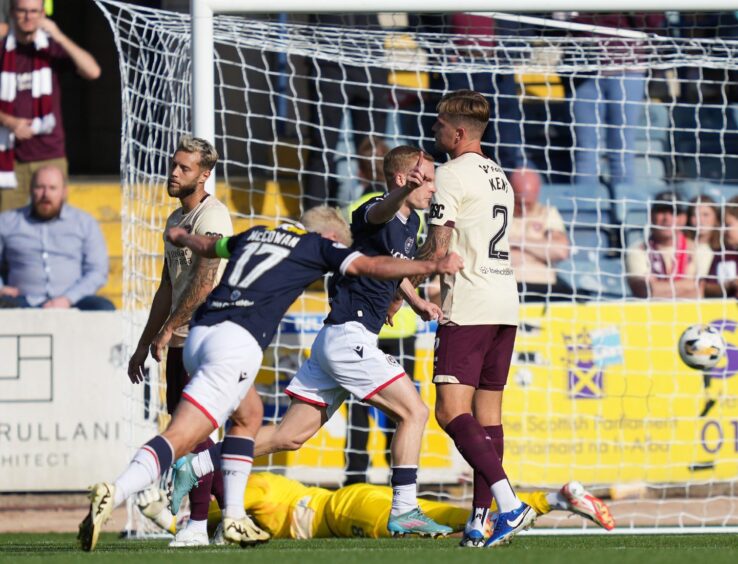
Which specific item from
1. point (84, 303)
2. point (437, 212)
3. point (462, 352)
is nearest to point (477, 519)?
point (462, 352)

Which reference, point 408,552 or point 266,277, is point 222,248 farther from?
point 408,552

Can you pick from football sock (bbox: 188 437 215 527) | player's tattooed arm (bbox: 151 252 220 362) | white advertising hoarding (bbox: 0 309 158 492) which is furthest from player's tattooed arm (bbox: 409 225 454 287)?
white advertising hoarding (bbox: 0 309 158 492)

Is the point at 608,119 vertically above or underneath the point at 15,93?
underneath

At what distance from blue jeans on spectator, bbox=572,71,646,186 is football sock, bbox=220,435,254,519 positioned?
5584 millimetres

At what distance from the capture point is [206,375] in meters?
5.69

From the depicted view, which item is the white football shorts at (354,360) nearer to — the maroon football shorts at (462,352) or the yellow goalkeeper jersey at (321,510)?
the maroon football shorts at (462,352)

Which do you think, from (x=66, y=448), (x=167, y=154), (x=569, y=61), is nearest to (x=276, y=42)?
(x=167, y=154)

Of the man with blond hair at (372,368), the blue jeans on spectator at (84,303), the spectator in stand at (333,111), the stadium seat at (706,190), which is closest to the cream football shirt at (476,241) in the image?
the man with blond hair at (372,368)

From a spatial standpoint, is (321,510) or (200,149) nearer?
(200,149)

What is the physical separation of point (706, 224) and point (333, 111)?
3.10 metres

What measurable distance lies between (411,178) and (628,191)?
19.7 feet

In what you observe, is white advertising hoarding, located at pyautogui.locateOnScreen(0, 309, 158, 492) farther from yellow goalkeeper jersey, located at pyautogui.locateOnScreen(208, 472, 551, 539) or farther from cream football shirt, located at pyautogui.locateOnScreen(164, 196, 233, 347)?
cream football shirt, located at pyautogui.locateOnScreen(164, 196, 233, 347)

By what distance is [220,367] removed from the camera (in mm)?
5688

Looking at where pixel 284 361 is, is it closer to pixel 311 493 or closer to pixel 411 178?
pixel 311 493
